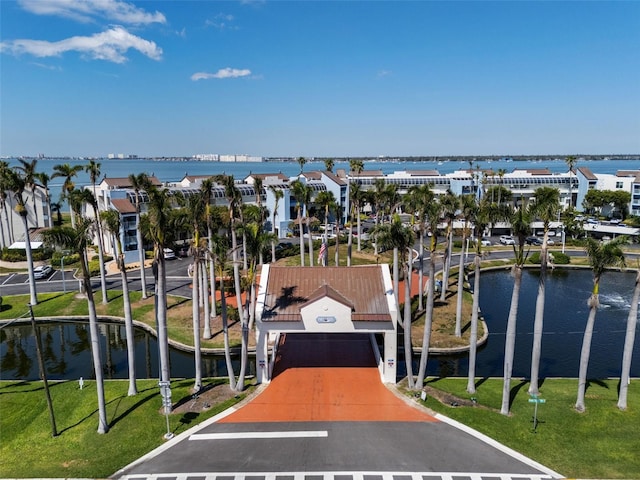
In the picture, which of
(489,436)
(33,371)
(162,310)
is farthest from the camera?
(33,371)

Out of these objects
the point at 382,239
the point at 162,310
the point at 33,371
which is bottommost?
the point at 33,371

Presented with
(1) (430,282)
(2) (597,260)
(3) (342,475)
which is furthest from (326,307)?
(2) (597,260)

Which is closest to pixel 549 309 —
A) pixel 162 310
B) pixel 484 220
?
pixel 484 220

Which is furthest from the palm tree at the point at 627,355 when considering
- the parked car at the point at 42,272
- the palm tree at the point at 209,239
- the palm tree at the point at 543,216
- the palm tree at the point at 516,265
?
the parked car at the point at 42,272

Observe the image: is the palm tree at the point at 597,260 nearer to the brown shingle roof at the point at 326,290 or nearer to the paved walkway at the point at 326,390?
the paved walkway at the point at 326,390

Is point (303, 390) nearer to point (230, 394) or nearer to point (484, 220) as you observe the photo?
point (230, 394)

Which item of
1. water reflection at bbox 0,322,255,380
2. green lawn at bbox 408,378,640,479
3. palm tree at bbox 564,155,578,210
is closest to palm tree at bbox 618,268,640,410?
green lawn at bbox 408,378,640,479

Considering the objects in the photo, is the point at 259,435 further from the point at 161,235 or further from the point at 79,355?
the point at 79,355
